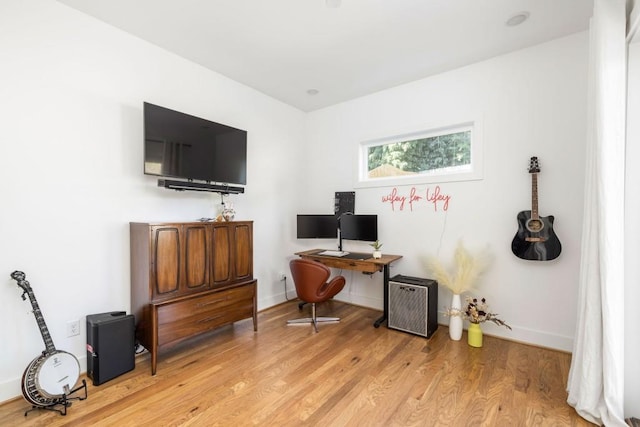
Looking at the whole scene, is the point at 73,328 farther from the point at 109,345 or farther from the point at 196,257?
the point at 196,257

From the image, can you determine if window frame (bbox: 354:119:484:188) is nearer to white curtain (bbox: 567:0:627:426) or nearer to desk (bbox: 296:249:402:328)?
desk (bbox: 296:249:402:328)

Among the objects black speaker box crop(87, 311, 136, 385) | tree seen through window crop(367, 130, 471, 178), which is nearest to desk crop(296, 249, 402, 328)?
tree seen through window crop(367, 130, 471, 178)

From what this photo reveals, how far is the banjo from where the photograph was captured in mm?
1874

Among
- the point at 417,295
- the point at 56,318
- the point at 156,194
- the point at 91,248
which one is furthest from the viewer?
the point at 417,295

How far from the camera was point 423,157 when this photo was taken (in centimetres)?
361

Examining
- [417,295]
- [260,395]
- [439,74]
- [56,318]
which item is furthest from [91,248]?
[439,74]

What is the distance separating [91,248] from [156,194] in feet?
2.36

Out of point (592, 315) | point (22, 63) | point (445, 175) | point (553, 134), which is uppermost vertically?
point (22, 63)

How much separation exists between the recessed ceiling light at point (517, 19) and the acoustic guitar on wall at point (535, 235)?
1227 millimetres

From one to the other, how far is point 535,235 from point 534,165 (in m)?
0.69

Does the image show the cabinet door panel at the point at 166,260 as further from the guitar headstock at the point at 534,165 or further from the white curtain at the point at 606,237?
the guitar headstock at the point at 534,165

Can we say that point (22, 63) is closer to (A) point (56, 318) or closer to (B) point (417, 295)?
(A) point (56, 318)

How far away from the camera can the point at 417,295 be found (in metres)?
3.09

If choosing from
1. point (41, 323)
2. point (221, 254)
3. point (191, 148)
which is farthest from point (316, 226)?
point (41, 323)
